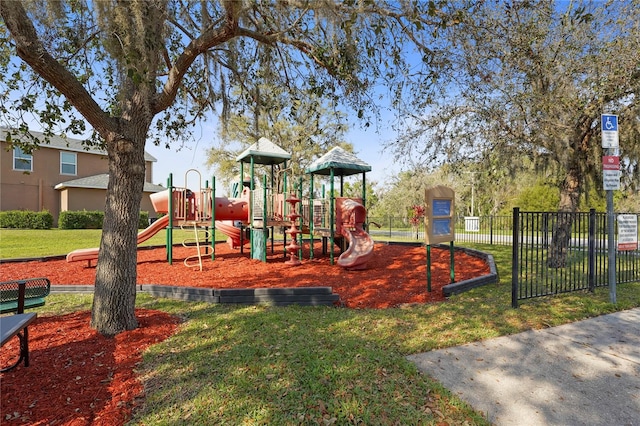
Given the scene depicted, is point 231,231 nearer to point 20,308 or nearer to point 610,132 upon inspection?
point 20,308

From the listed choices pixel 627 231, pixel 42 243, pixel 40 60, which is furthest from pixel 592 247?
pixel 42 243

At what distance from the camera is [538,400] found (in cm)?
253

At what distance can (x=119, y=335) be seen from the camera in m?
3.82

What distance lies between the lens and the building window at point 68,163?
21.5 metres

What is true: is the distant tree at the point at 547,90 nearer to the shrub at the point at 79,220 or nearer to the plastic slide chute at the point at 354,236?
the plastic slide chute at the point at 354,236

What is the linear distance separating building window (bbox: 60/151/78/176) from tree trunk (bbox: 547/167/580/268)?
1050 inches

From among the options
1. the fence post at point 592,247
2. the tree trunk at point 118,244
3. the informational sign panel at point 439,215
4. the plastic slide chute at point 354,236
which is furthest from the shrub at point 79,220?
the fence post at point 592,247

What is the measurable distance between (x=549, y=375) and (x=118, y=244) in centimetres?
477

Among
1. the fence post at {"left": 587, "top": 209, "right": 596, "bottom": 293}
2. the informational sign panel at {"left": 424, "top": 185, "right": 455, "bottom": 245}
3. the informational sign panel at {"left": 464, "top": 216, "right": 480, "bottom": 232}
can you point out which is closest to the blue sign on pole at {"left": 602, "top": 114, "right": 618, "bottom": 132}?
Answer: the fence post at {"left": 587, "top": 209, "right": 596, "bottom": 293}

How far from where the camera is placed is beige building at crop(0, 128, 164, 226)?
1914 centimetres

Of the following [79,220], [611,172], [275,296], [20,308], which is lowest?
[275,296]

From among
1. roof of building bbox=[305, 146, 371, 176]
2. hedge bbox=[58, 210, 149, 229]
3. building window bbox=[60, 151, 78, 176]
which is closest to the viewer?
roof of building bbox=[305, 146, 371, 176]

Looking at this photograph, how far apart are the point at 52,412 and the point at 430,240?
18.7 ft

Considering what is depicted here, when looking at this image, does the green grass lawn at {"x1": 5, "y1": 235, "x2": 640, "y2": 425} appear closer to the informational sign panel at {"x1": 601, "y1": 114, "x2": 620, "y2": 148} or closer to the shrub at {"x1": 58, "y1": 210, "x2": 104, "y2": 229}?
the informational sign panel at {"x1": 601, "y1": 114, "x2": 620, "y2": 148}
